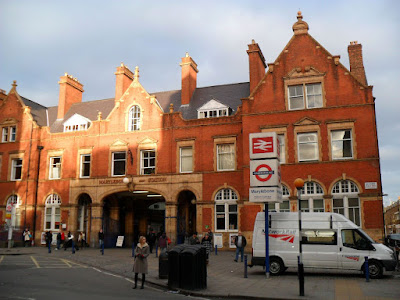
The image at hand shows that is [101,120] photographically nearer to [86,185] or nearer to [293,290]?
[86,185]

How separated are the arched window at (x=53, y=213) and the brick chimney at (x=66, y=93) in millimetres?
8774

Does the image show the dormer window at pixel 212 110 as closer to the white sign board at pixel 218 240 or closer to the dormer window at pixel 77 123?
the white sign board at pixel 218 240

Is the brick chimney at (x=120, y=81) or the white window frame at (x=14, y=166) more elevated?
the brick chimney at (x=120, y=81)

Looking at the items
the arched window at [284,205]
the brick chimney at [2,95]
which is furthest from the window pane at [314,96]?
the brick chimney at [2,95]

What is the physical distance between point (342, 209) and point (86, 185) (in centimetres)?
2100

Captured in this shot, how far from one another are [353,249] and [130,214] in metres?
24.8

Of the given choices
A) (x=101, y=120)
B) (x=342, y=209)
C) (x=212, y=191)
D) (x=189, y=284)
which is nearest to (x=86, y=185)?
(x=101, y=120)

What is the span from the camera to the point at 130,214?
3747 cm

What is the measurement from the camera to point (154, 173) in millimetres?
33188

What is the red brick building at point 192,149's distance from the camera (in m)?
27.1

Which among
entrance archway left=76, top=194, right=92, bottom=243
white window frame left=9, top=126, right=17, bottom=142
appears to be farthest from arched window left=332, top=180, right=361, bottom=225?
white window frame left=9, top=126, right=17, bottom=142

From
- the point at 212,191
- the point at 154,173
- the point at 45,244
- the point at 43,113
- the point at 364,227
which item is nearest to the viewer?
the point at 364,227

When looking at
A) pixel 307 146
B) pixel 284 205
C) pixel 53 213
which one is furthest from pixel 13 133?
pixel 307 146

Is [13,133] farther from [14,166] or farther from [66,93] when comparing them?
[66,93]
